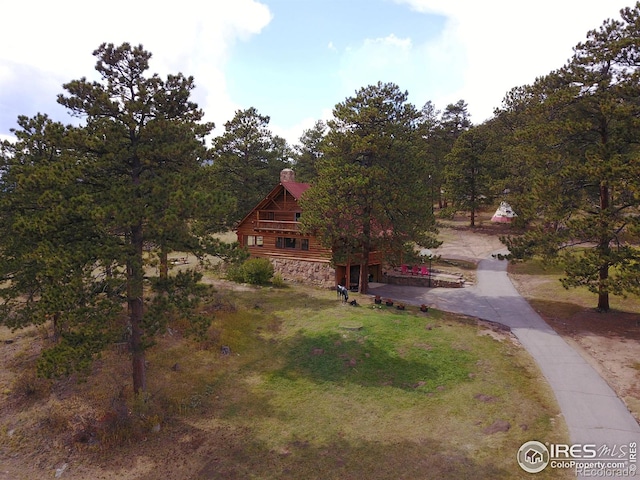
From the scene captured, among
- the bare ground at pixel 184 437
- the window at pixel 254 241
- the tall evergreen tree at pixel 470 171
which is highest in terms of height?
the tall evergreen tree at pixel 470 171

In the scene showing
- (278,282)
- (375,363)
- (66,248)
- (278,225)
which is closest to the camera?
(66,248)

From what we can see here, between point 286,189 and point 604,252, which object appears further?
point 286,189

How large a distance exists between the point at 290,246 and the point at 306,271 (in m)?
2.71

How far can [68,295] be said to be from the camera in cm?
1173

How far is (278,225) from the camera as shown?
3369 centimetres

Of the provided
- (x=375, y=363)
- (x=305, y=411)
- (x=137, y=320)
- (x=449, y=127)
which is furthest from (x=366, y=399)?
(x=449, y=127)

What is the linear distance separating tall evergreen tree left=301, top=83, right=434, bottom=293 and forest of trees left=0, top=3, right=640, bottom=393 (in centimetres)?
10

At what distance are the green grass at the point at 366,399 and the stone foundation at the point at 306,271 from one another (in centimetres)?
819

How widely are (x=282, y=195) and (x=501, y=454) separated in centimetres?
2636

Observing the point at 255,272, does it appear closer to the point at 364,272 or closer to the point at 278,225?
the point at 278,225

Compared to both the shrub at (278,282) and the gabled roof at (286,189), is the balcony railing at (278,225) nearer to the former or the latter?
the gabled roof at (286,189)

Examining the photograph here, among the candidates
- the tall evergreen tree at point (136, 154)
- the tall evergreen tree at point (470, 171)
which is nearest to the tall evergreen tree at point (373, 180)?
the tall evergreen tree at point (136, 154)

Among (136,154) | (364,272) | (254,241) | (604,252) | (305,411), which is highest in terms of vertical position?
(136,154)

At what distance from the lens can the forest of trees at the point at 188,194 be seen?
1253cm
